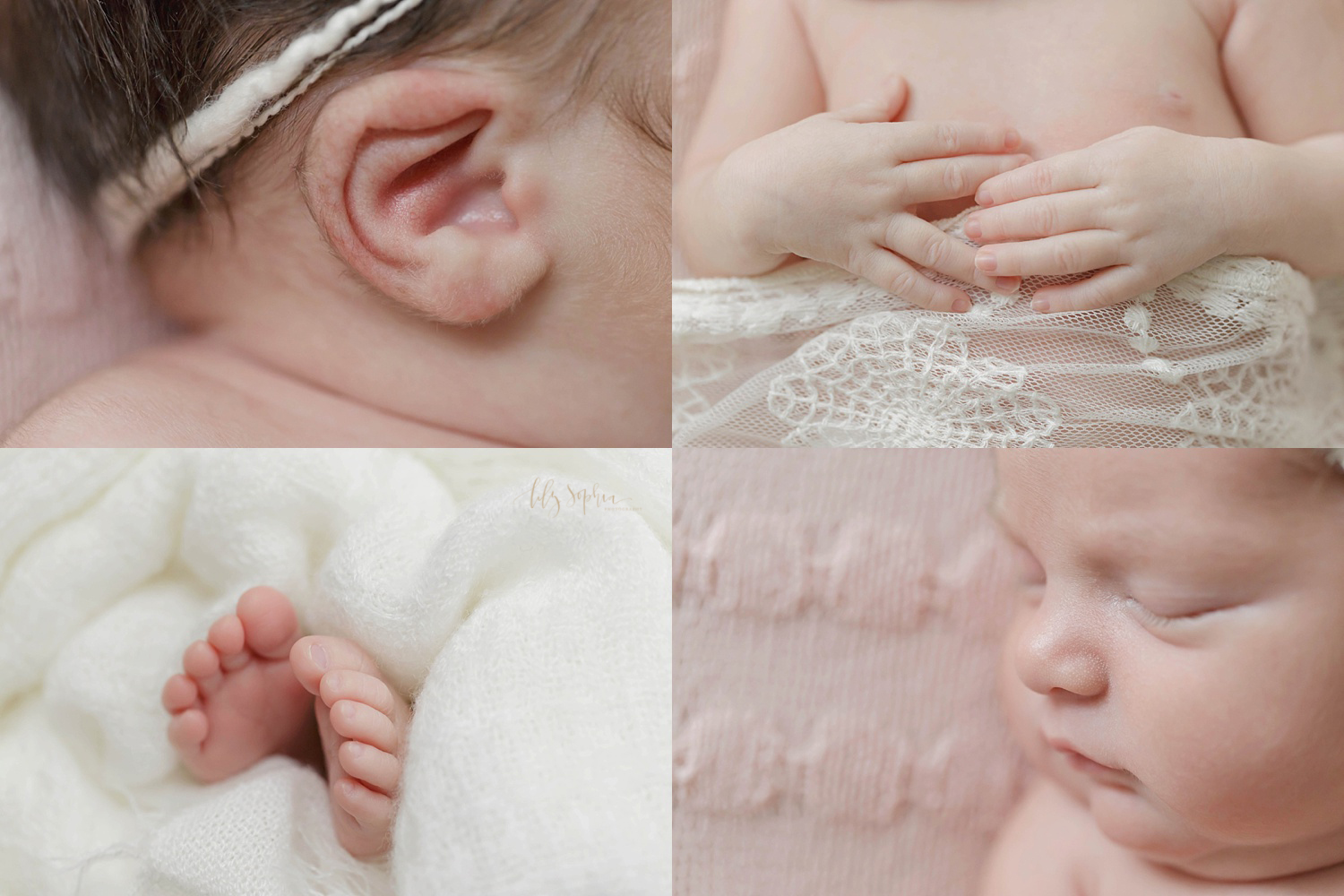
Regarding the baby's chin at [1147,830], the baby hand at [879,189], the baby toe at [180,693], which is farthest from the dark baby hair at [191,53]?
the baby's chin at [1147,830]

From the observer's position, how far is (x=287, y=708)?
23.1 inches

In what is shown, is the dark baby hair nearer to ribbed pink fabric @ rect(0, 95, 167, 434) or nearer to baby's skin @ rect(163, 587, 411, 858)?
ribbed pink fabric @ rect(0, 95, 167, 434)

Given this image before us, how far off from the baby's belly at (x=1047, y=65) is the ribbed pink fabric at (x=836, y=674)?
221 mm

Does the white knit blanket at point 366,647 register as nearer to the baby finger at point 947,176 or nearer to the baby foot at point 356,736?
the baby foot at point 356,736

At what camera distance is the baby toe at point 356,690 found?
553 mm

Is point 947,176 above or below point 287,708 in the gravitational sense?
above

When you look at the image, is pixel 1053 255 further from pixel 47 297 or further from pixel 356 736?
pixel 47 297

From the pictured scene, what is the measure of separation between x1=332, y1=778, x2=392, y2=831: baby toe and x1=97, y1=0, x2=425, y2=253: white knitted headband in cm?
43

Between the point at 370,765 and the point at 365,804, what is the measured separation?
27 mm

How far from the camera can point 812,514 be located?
65 cm

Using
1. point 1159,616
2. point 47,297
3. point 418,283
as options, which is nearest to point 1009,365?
point 1159,616

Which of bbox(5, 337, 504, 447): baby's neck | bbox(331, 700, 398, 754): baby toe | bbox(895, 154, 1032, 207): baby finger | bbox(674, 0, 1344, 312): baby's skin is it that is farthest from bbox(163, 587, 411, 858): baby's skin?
bbox(895, 154, 1032, 207): baby finger

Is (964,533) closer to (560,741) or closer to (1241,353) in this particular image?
(1241,353)

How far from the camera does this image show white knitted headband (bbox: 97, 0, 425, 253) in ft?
1.87
